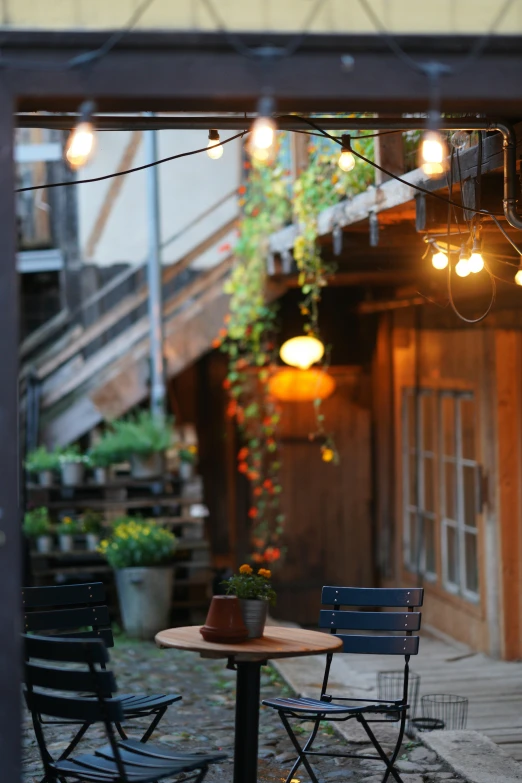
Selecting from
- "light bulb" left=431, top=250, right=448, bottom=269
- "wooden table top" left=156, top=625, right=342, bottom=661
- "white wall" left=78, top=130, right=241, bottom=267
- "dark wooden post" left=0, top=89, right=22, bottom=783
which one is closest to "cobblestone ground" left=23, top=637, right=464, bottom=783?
"wooden table top" left=156, top=625, right=342, bottom=661

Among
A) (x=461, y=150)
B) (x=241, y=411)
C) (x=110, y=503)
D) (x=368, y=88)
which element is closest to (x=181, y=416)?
(x=241, y=411)

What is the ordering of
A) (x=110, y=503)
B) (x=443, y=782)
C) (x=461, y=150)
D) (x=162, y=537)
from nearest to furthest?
(x=443, y=782) → (x=461, y=150) → (x=162, y=537) → (x=110, y=503)

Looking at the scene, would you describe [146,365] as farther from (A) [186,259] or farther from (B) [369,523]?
(B) [369,523]

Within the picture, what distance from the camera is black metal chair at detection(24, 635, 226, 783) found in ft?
13.7

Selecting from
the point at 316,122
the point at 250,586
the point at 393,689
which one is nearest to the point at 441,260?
the point at 316,122

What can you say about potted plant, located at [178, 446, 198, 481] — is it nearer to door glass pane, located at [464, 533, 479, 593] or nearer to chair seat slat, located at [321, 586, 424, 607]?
door glass pane, located at [464, 533, 479, 593]

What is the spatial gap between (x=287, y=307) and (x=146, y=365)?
1.61 meters

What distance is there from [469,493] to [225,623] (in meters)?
5.27

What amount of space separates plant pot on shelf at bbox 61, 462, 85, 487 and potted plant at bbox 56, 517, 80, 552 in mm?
429

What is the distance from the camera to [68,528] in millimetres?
10180

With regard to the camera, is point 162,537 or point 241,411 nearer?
point 162,537

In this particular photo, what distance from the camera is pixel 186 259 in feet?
36.9

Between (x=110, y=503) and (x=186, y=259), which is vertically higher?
(x=186, y=259)

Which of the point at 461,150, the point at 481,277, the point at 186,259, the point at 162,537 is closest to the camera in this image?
the point at 461,150
